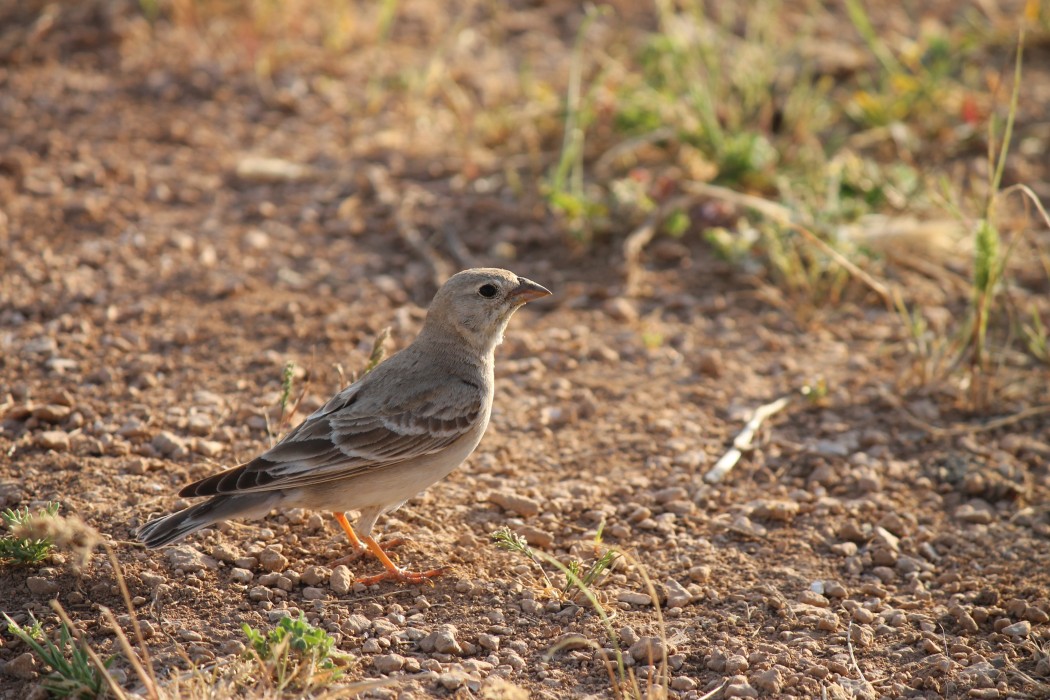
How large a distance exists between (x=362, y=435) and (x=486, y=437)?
1.24 metres

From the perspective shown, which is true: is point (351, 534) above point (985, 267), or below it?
below

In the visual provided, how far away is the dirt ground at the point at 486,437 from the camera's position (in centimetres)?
463

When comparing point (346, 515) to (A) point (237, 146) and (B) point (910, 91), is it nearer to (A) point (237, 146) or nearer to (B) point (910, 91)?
(A) point (237, 146)

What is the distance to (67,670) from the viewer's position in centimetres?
398

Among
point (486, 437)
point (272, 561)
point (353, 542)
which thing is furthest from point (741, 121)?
point (272, 561)

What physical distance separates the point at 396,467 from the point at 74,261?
3.44 meters

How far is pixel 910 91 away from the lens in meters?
9.05

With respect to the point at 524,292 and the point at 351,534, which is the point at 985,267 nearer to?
the point at 524,292

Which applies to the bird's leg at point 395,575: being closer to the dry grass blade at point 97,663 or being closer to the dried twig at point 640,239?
the dry grass blade at point 97,663

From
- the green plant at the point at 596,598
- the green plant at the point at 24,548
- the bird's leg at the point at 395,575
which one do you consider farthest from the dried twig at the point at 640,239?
the green plant at the point at 24,548

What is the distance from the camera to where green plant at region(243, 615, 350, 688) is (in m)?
4.02

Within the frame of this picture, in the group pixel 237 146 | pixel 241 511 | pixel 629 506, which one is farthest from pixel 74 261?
pixel 629 506

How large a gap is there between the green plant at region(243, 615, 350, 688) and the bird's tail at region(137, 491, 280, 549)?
658 millimetres

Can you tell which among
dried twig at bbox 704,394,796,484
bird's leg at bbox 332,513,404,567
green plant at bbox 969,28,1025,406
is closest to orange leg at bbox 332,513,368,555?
bird's leg at bbox 332,513,404,567
